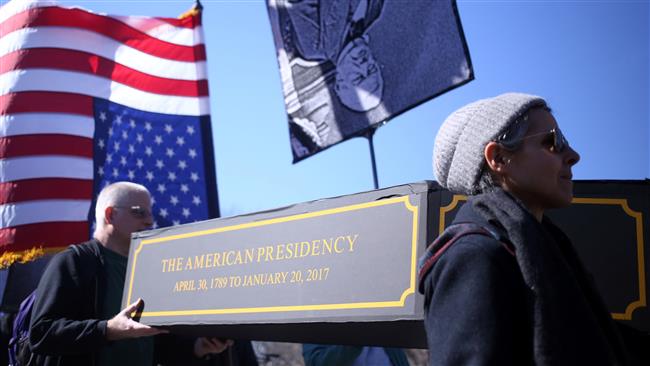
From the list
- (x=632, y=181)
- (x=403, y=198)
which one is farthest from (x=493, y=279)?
(x=632, y=181)

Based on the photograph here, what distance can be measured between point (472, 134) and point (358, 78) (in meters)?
5.38

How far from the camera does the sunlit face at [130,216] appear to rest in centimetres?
368

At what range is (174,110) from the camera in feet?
24.9

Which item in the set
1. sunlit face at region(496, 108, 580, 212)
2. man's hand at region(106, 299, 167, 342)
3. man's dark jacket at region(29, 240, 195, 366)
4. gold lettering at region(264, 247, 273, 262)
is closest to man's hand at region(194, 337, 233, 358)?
man's dark jacket at region(29, 240, 195, 366)

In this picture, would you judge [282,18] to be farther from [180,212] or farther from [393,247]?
[393,247]

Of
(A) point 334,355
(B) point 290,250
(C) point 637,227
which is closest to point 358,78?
(A) point 334,355

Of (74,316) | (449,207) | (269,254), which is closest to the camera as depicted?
(449,207)

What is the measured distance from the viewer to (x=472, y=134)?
1.69 metres

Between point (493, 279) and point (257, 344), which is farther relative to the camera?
point (257, 344)

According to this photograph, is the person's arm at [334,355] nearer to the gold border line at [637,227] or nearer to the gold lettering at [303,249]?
the gold lettering at [303,249]

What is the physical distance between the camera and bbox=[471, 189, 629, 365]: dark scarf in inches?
50.5

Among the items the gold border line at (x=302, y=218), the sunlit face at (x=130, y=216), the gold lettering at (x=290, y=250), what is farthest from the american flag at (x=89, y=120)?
the gold lettering at (x=290, y=250)

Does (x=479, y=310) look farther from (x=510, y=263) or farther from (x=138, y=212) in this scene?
(x=138, y=212)

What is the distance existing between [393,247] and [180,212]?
17.7 ft
